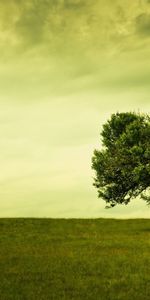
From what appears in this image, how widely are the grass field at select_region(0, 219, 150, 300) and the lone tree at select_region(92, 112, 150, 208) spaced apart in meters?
4.50

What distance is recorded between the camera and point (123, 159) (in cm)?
5334

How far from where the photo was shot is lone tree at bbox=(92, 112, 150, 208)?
5244cm

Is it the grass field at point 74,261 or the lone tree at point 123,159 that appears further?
the lone tree at point 123,159

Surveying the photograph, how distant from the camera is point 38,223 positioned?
173 ft

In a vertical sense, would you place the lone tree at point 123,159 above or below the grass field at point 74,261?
above

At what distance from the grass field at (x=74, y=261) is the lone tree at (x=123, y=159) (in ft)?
14.7

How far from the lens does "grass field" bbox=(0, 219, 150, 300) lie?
2094 cm

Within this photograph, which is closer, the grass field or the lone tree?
Answer: the grass field

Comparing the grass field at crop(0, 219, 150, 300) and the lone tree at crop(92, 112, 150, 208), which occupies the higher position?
the lone tree at crop(92, 112, 150, 208)

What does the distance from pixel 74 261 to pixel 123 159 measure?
25.6m

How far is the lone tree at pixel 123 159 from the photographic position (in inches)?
2064

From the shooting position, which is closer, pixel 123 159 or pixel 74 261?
pixel 74 261

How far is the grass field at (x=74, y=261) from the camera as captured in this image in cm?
2094

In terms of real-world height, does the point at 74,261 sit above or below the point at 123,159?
below
